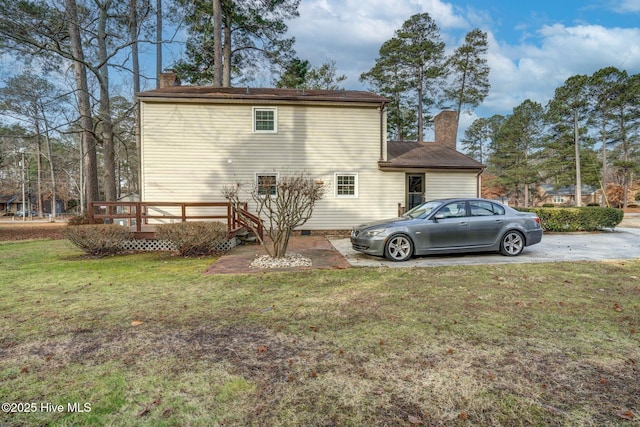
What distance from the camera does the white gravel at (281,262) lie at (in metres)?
6.76

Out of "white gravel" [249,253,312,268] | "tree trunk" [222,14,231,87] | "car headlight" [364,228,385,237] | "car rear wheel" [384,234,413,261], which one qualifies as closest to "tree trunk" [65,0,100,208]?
"tree trunk" [222,14,231,87]

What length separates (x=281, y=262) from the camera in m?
6.89

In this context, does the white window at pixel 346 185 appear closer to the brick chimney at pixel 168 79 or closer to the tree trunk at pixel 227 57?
the brick chimney at pixel 168 79

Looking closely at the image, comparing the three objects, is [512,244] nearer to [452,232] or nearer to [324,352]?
[452,232]

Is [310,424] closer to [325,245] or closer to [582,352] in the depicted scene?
[582,352]

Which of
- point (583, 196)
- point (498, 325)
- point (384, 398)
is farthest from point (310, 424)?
point (583, 196)

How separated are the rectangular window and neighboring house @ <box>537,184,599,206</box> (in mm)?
44000

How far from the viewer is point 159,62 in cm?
2000

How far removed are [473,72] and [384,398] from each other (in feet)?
107

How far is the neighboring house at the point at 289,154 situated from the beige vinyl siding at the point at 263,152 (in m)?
0.04

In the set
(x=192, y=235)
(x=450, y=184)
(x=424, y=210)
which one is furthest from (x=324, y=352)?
(x=450, y=184)

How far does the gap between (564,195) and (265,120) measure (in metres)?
54.1

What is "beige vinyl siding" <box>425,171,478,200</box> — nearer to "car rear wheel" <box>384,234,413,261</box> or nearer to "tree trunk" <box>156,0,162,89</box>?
"car rear wheel" <box>384,234,413,261</box>

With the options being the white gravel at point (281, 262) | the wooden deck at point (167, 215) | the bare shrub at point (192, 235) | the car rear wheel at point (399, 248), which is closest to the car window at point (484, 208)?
the car rear wheel at point (399, 248)
